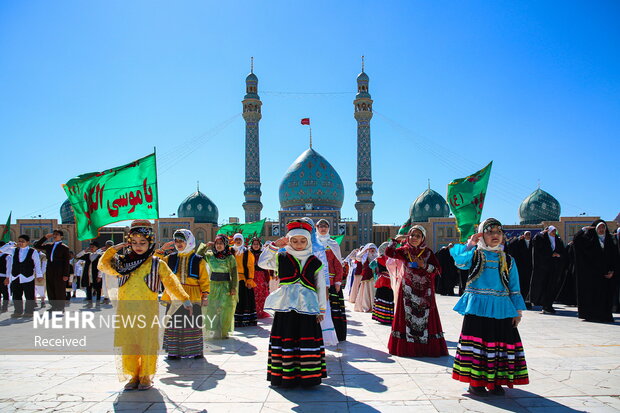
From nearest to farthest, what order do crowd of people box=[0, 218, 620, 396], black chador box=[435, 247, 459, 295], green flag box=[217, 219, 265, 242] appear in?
crowd of people box=[0, 218, 620, 396] → black chador box=[435, 247, 459, 295] → green flag box=[217, 219, 265, 242]

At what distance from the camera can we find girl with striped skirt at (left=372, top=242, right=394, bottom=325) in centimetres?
782

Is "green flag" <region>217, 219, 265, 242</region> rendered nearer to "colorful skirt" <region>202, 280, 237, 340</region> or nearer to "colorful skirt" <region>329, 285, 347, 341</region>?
"colorful skirt" <region>202, 280, 237, 340</region>

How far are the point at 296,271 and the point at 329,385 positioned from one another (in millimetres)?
1039

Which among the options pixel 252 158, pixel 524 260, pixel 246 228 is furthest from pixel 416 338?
pixel 252 158

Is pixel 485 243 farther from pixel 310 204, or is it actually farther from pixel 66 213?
pixel 66 213

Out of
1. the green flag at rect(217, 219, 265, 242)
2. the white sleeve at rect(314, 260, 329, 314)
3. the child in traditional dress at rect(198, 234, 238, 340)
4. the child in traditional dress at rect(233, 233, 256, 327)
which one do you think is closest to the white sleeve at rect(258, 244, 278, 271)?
the white sleeve at rect(314, 260, 329, 314)

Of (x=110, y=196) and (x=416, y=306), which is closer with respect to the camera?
(x=416, y=306)

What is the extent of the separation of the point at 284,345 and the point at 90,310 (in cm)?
749

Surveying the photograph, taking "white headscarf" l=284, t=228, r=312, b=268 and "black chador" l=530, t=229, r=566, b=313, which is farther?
"black chador" l=530, t=229, r=566, b=313

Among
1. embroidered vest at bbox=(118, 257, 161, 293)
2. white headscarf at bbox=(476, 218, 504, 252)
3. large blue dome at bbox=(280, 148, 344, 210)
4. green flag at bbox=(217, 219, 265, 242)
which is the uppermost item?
large blue dome at bbox=(280, 148, 344, 210)

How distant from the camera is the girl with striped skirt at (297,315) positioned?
4.00 m

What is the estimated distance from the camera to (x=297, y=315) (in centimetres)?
409

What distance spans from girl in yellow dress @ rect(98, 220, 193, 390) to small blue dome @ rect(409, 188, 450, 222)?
38309mm

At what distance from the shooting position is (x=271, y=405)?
11.8 feet
